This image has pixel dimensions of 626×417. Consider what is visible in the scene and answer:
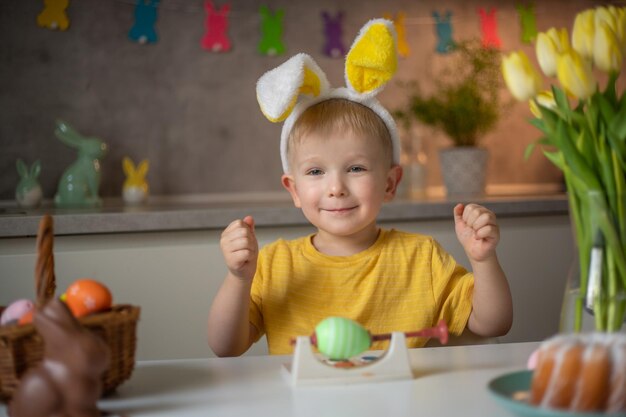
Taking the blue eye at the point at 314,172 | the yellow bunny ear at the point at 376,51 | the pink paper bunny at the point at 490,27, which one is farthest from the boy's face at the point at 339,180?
the pink paper bunny at the point at 490,27

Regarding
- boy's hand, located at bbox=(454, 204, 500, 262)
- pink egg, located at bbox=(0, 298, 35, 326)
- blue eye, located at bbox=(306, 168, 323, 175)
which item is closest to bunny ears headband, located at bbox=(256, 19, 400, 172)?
blue eye, located at bbox=(306, 168, 323, 175)

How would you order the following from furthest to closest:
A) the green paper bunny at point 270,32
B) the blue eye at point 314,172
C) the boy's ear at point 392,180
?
the green paper bunny at point 270,32 → the boy's ear at point 392,180 → the blue eye at point 314,172

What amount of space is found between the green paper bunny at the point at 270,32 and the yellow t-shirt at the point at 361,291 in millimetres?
1515

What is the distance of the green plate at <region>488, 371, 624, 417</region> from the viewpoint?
63 centimetres

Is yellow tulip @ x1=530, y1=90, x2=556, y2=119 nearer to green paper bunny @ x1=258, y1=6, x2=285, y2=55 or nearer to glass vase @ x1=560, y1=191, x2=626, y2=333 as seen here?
glass vase @ x1=560, y1=191, x2=626, y2=333

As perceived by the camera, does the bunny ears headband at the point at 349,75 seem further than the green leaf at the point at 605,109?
Yes

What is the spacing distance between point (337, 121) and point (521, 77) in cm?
59

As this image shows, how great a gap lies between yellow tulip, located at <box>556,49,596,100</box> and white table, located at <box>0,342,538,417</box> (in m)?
0.34

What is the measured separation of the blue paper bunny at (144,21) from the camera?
106 inches

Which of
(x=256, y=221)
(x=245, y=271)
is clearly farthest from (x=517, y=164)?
(x=245, y=271)

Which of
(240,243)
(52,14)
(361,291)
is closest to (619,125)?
(240,243)

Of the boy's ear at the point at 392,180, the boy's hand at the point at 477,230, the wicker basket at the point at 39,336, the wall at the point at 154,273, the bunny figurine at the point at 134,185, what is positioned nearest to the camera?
the wicker basket at the point at 39,336

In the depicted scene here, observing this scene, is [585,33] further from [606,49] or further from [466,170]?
[466,170]

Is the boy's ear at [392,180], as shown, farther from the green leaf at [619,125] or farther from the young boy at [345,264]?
the green leaf at [619,125]
